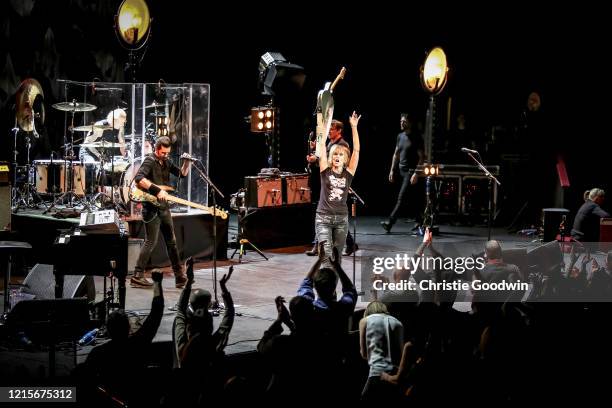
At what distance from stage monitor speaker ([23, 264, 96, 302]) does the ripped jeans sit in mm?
2751

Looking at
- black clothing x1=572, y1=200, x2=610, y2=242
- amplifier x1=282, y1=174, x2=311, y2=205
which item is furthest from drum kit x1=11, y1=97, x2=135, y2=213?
black clothing x1=572, y1=200, x2=610, y2=242

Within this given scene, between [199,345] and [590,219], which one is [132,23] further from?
[199,345]

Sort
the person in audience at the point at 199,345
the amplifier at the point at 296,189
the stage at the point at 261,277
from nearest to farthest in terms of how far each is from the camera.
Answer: the person in audience at the point at 199,345
the stage at the point at 261,277
the amplifier at the point at 296,189

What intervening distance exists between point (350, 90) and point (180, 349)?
636 inches

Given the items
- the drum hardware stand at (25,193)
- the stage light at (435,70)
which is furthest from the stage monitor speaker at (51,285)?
the stage light at (435,70)

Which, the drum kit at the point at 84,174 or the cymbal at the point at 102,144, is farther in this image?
the cymbal at the point at 102,144

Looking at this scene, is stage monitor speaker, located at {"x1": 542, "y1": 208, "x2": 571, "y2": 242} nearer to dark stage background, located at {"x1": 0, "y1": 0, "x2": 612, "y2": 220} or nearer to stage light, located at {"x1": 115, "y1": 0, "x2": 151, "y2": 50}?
dark stage background, located at {"x1": 0, "y1": 0, "x2": 612, "y2": 220}

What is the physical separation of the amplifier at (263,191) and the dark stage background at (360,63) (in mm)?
3459

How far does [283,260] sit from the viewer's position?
47.9ft

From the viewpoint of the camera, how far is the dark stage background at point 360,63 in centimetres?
1898

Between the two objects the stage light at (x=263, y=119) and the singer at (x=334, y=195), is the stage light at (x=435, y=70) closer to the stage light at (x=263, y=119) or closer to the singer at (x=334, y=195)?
the stage light at (x=263, y=119)

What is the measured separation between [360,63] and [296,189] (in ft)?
22.4

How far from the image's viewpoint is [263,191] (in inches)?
617

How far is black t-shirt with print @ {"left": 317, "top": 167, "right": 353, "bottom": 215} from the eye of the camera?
11.0m
